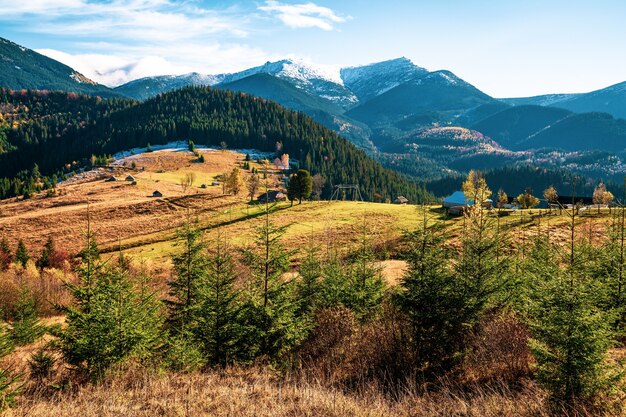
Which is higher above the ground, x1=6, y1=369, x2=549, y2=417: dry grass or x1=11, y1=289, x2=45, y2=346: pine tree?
x1=6, y1=369, x2=549, y2=417: dry grass

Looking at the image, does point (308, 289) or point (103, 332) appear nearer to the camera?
point (103, 332)

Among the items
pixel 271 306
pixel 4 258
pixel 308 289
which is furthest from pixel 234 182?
pixel 271 306

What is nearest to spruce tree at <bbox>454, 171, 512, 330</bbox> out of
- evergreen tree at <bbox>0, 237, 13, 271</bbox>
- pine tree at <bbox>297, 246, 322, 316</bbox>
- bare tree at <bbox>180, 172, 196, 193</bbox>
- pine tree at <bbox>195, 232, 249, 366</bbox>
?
pine tree at <bbox>297, 246, 322, 316</bbox>

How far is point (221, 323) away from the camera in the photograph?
1554 cm

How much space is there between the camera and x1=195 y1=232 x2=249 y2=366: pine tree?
49.6 ft

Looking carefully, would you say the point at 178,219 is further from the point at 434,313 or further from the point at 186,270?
the point at 434,313

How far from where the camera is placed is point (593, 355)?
29.7 feet

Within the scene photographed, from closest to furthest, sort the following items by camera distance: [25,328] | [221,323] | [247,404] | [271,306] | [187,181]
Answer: [247,404] < [271,306] < [221,323] < [25,328] < [187,181]

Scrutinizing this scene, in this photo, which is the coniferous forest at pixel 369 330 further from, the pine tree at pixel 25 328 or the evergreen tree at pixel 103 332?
the pine tree at pixel 25 328

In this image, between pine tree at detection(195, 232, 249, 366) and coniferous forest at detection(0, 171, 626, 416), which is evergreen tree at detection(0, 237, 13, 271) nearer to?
coniferous forest at detection(0, 171, 626, 416)

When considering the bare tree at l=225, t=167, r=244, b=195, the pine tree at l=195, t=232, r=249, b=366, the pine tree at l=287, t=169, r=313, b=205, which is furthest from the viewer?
the bare tree at l=225, t=167, r=244, b=195

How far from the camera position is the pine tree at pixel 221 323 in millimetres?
15117

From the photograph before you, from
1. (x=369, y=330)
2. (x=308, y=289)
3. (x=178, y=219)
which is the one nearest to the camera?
(x=369, y=330)

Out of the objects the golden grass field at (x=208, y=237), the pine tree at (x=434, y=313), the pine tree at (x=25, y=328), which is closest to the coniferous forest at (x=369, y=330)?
the pine tree at (x=434, y=313)
